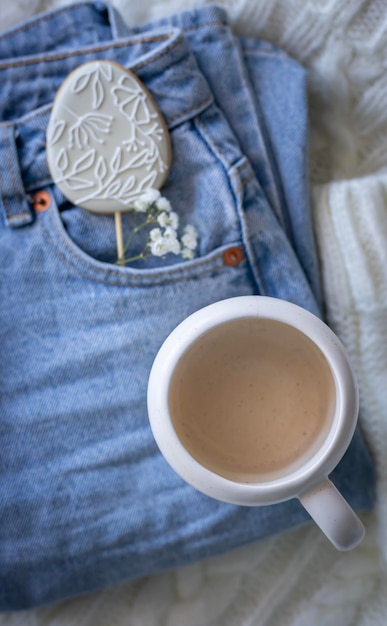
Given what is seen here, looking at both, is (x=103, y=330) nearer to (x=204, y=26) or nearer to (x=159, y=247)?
(x=159, y=247)

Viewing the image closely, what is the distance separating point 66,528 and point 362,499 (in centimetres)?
34

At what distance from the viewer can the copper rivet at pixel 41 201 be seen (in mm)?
674

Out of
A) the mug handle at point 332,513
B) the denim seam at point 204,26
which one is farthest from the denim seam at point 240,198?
the mug handle at point 332,513

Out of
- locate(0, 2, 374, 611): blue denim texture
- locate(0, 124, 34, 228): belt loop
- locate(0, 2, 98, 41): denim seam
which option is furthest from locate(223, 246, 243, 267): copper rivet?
locate(0, 2, 98, 41): denim seam

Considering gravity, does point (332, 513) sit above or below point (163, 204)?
below

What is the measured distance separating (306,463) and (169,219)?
0.30m

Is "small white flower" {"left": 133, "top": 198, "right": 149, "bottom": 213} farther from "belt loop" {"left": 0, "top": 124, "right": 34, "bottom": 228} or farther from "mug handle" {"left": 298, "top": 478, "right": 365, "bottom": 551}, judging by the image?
"mug handle" {"left": 298, "top": 478, "right": 365, "bottom": 551}

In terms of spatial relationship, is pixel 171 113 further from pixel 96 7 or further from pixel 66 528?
pixel 66 528

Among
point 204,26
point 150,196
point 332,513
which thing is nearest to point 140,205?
point 150,196

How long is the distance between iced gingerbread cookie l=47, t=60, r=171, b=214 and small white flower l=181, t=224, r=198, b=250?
6cm

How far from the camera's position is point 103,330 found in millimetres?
670

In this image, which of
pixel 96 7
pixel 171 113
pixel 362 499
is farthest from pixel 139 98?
pixel 362 499

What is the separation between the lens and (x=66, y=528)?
67cm

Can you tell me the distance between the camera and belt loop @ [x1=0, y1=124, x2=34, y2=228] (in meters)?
0.65
